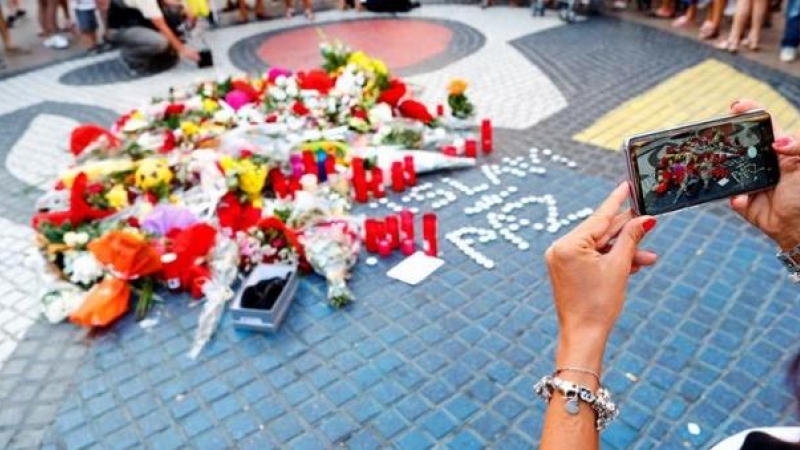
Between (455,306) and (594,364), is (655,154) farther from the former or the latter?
(455,306)

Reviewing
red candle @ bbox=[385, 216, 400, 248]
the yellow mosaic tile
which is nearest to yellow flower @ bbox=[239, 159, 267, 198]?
red candle @ bbox=[385, 216, 400, 248]

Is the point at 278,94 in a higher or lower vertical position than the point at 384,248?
higher

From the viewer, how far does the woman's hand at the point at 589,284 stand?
1.34m

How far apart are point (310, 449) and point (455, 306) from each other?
43.3 inches

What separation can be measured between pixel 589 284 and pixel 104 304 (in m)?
2.79

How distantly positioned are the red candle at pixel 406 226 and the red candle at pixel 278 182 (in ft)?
3.23

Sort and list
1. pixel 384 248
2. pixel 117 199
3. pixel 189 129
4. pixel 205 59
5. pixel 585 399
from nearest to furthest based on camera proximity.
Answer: pixel 585 399, pixel 384 248, pixel 117 199, pixel 189 129, pixel 205 59

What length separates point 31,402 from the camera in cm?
292

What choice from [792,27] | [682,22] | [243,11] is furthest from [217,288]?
[682,22]

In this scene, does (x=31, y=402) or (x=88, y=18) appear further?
(x=88, y=18)

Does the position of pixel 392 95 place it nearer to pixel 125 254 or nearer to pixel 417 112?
pixel 417 112

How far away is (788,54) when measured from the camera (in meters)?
6.60

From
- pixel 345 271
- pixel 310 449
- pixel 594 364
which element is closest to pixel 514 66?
pixel 345 271

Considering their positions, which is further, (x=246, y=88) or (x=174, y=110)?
(x=246, y=88)
